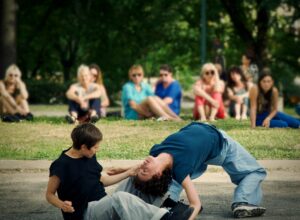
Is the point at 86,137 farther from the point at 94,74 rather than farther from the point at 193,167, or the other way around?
the point at 94,74

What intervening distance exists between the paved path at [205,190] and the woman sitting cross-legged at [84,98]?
5539mm

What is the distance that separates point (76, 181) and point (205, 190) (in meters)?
2.66

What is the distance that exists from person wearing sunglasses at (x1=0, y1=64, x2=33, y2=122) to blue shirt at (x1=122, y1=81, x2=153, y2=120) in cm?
191

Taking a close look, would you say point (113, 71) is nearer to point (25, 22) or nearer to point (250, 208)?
point (25, 22)

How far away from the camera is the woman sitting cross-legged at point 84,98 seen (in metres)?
15.8

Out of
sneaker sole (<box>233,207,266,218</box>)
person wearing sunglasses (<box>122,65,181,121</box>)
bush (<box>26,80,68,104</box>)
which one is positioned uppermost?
person wearing sunglasses (<box>122,65,181,121</box>)

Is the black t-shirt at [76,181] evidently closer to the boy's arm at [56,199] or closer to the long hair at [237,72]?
the boy's arm at [56,199]

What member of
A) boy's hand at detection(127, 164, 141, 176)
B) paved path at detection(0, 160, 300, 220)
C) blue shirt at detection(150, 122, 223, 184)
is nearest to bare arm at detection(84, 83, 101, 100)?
paved path at detection(0, 160, 300, 220)

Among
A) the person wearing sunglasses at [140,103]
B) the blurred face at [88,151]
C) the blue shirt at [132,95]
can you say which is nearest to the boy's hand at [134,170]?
the blurred face at [88,151]

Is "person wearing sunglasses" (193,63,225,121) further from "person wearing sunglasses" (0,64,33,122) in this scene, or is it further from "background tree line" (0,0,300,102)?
"background tree line" (0,0,300,102)

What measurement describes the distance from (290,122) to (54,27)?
78.3 ft

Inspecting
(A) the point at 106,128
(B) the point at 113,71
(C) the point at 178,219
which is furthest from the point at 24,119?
(B) the point at 113,71

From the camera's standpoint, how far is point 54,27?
121ft

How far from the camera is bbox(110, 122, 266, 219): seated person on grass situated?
247 inches
